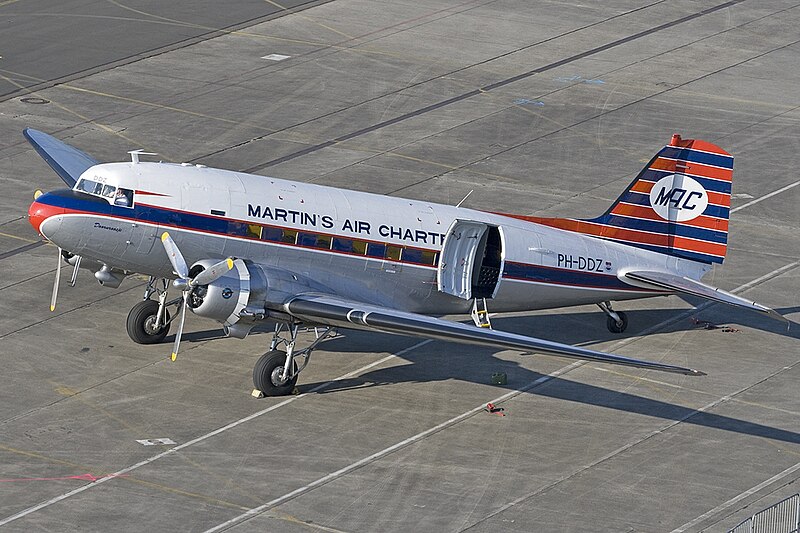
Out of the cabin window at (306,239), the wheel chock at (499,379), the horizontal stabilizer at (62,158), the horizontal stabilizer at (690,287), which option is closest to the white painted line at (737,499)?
the horizontal stabilizer at (690,287)

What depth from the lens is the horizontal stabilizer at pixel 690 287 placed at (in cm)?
3619

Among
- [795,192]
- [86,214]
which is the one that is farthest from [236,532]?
[795,192]

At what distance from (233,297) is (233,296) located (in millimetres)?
39

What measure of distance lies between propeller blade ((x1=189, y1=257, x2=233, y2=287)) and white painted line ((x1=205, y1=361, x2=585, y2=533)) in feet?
17.9

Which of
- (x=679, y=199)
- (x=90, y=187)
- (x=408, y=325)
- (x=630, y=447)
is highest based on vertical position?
(x=679, y=199)

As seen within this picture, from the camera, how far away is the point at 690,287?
3766 centimetres

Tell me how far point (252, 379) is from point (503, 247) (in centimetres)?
728

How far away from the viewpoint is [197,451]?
1254 inches

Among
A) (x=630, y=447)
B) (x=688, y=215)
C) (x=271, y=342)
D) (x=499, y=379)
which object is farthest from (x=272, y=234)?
(x=688, y=215)

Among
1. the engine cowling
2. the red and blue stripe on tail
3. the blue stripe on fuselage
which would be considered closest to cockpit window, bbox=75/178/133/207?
the engine cowling

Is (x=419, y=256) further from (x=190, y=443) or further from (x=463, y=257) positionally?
(x=190, y=443)

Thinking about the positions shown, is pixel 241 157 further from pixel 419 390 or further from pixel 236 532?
pixel 236 532

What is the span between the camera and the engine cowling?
33.0m

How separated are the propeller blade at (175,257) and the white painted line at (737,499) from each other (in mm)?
12933
